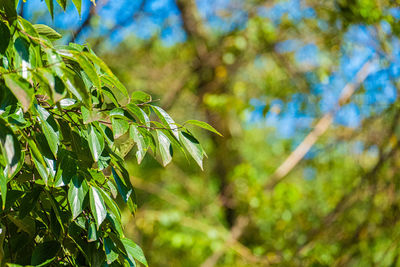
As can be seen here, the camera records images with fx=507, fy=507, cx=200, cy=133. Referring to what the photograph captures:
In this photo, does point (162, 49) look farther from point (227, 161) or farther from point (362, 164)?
point (362, 164)

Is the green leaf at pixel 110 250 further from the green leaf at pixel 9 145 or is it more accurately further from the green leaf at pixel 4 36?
the green leaf at pixel 4 36

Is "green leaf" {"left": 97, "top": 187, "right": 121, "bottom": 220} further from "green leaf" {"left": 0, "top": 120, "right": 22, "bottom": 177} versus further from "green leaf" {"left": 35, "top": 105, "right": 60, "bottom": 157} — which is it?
"green leaf" {"left": 0, "top": 120, "right": 22, "bottom": 177}

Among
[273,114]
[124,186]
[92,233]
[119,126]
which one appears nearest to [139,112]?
[119,126]

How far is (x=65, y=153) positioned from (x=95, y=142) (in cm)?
6

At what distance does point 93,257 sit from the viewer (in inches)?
42.3

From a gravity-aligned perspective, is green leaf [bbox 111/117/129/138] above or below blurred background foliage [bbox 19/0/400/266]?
above

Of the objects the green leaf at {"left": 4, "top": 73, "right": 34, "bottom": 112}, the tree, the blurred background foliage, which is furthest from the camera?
the blurred background foliage

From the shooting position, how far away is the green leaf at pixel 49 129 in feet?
3.13

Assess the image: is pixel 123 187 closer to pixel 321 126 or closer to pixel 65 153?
pixel 65 153

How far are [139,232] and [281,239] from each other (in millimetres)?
1329

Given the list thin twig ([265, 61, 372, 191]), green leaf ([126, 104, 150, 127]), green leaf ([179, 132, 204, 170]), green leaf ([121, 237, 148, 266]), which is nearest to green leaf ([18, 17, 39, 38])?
green leaf ([126, 104, 150, 127])

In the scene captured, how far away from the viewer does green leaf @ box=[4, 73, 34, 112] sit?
783mm

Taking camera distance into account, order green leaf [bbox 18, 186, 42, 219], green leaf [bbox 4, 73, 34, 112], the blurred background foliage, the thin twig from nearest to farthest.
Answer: green leaf [bbox 4, 73, 34, 112] → green leaf [bbox 18, 186, 42, 219] → the blurred background foliage → the thin twig

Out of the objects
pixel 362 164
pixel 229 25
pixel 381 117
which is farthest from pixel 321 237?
pixel 229 25
